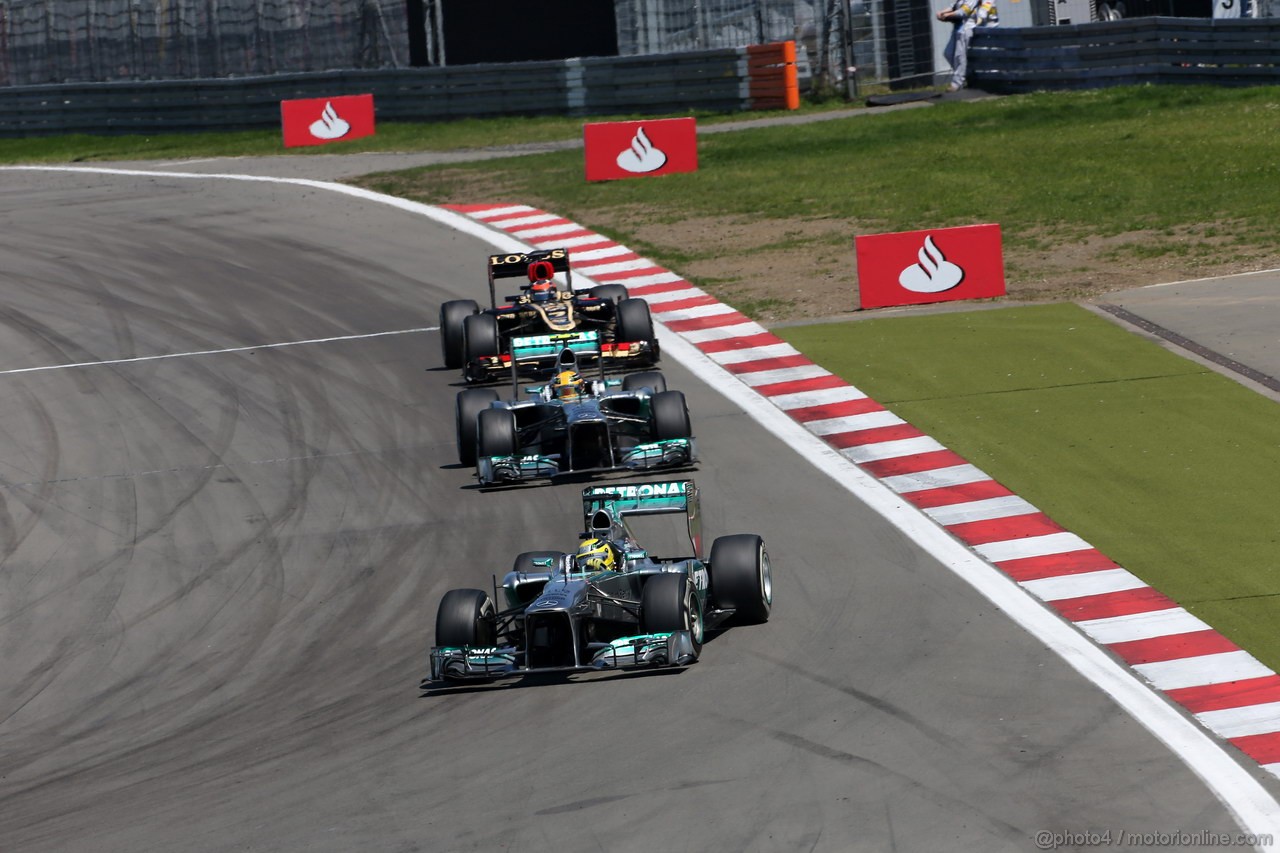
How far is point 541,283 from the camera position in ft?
63.6

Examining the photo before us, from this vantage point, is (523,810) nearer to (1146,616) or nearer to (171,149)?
(1146,616)

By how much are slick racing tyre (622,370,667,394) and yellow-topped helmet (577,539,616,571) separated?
5145 millimetres

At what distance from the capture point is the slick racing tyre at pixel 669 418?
15719 mm

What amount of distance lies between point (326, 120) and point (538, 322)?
19.4 meters

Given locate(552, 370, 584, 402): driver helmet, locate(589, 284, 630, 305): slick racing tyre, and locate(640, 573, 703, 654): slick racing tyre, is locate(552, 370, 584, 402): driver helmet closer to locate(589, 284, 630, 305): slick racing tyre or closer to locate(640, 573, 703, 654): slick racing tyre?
locate(589, 284, 630, 305): slick racing tyre

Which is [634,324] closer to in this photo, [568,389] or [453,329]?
[453,329]

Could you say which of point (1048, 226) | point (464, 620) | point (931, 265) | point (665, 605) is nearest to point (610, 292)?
point (931, 265)

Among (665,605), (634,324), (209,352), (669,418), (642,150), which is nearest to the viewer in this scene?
(665,605)

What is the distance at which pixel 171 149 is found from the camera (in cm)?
3772

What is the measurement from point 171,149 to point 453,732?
29620 mm

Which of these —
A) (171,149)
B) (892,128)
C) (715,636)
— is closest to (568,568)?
(715,636)

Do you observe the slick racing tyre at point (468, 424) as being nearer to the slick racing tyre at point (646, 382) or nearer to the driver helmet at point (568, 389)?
the driver helmet at point (568, 389)

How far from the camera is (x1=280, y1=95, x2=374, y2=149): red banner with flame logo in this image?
1454 inches

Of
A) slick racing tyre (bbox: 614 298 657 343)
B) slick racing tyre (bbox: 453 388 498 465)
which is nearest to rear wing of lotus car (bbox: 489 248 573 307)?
slick racing tyre (bbox: 614 298 657 343)
